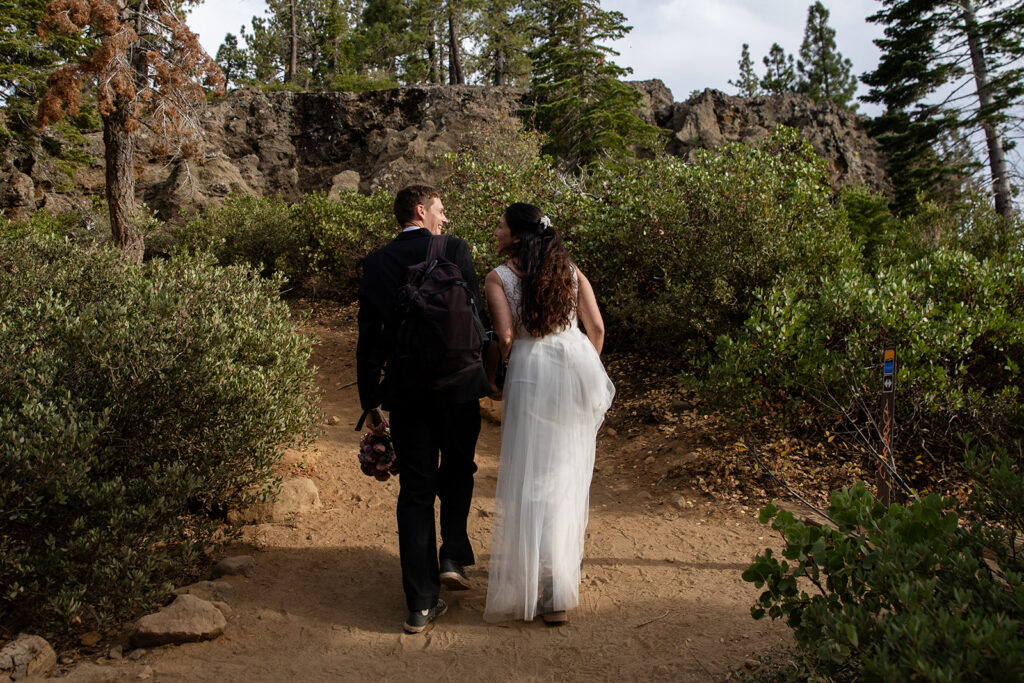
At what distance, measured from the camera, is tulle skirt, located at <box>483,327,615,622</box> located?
3381 mm

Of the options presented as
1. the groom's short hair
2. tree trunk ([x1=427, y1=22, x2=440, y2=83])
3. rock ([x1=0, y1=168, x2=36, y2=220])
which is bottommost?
the groom's short hair

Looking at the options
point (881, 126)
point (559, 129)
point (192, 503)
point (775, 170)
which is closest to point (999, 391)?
point (775, 170)

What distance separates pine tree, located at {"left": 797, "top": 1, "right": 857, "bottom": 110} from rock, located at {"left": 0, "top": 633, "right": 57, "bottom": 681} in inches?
1911

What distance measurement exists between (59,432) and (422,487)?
1734 millimetres

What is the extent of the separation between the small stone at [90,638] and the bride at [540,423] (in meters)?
1.89

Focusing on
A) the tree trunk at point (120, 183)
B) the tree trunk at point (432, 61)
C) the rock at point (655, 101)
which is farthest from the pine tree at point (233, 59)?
the tree trunk at point (120, 183)

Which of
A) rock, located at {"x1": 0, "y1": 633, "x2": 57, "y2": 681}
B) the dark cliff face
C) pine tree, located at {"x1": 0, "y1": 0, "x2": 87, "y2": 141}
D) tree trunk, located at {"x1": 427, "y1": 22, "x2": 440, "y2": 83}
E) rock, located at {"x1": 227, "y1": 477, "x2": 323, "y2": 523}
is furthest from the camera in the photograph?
tree trunk, located at {"x1": 427, "y1": 22, "x2": 440, "y2": 83}

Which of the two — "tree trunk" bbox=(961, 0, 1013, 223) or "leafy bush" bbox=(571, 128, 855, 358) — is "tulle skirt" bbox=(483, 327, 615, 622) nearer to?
"leafy bush" bbox=(571, 128, 855, 358)

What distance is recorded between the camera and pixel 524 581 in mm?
3365

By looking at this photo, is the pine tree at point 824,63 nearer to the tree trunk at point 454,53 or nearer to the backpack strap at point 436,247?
the tree trunk at point 454,53

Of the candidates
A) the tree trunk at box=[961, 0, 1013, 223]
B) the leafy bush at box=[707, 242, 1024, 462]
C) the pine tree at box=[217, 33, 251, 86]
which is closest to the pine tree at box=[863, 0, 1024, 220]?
the tree trunk at box=[961, 0, 1013, 223]

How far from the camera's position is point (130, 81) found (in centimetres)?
920

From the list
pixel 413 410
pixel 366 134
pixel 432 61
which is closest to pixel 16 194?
pixel 366 134

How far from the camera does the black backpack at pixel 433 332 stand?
3293mm
